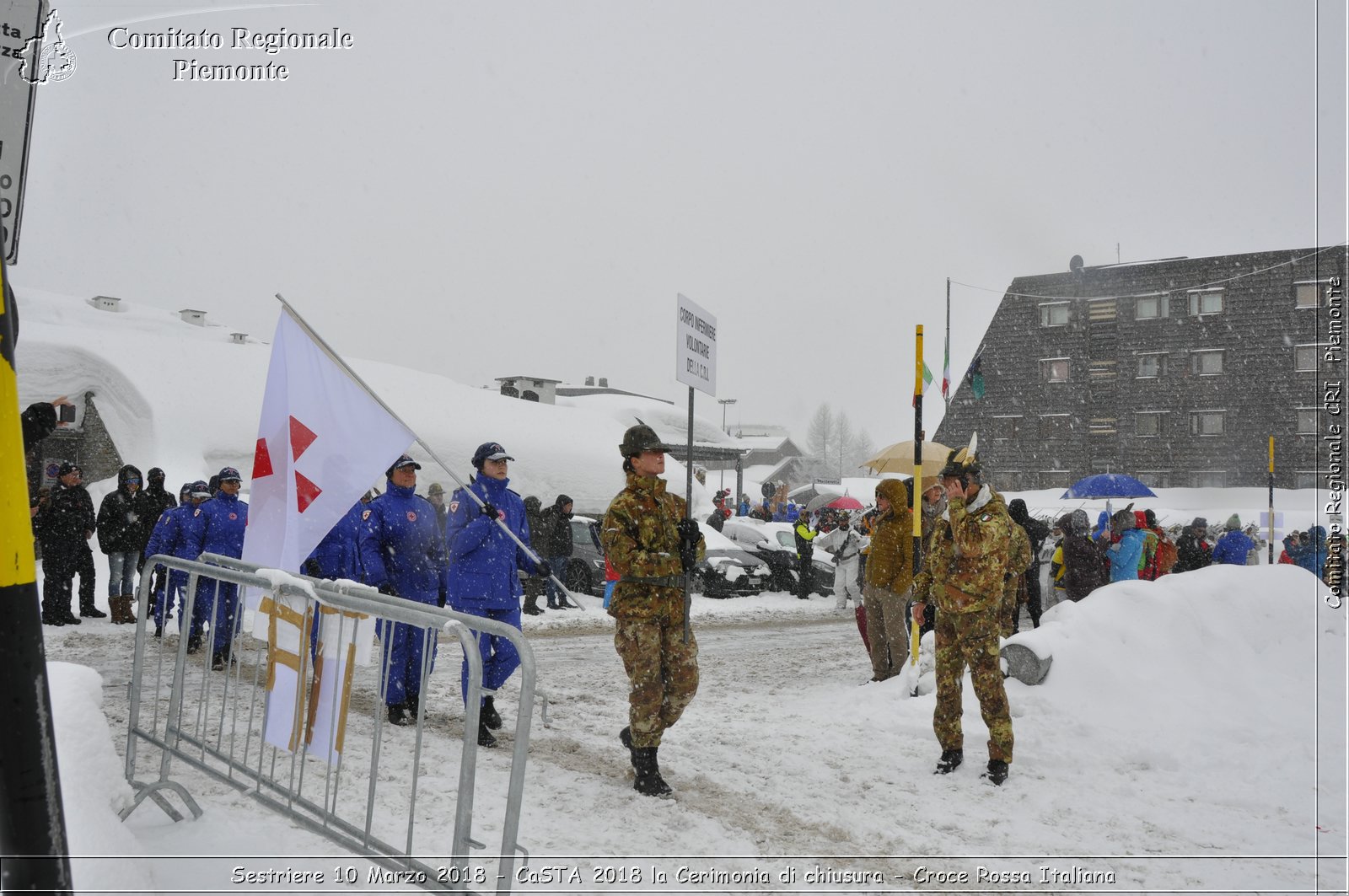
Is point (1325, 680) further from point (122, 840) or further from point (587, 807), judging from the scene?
point (122, 840)

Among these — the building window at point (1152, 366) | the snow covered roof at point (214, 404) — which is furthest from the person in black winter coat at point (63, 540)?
the building window at point (1152, 366)

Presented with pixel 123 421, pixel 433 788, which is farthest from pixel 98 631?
pixel 123 421

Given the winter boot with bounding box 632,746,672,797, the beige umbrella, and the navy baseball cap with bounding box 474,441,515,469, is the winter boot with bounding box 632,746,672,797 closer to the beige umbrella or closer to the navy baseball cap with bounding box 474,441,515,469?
the navy baseball cap with bounding box 474,441,515,469

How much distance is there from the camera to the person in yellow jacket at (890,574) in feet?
27.3

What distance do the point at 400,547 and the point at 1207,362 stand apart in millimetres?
39841

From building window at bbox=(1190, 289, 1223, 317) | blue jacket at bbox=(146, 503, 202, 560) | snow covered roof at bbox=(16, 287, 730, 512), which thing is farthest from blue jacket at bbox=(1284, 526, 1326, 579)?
building window at bbox=(1190, 289, 1223, 317)

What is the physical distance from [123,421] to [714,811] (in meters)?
20.6

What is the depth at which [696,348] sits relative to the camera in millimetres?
6250

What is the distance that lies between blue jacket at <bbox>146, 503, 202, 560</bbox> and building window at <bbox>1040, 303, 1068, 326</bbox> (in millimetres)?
39302

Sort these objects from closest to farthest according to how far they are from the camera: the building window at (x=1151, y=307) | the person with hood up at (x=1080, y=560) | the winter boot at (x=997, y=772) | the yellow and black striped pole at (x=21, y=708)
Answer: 1. the yellow and black striped pole at (x=21, y=708)
2. the winter boot at (x=997, y=772)
3. the person with hood up at (x=1080, y=560)
4. the building window at (x=1151, y=307)

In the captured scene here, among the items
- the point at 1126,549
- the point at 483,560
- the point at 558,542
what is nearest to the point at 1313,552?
the point at 1126,549

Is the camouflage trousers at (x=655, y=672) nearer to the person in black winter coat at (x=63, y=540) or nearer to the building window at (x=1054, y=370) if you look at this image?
the person in black winter coat at (x=63, y=540)

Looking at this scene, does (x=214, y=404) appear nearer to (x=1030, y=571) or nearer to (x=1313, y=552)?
(x=1030, y=571)

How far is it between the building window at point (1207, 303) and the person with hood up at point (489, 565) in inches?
1562
